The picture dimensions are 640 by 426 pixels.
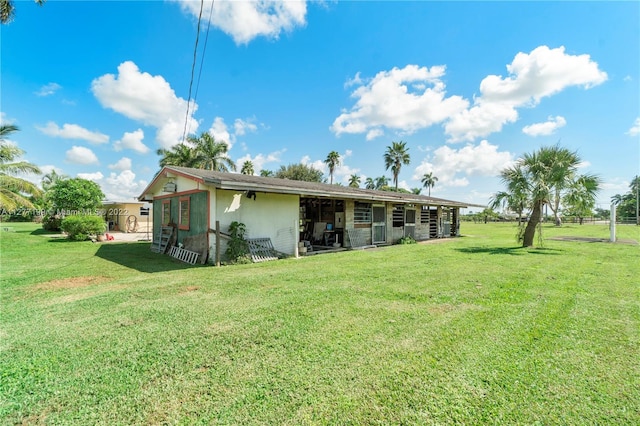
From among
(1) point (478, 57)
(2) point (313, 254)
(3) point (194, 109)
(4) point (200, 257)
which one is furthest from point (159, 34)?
(1) point (478, 57)

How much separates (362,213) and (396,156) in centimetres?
3072

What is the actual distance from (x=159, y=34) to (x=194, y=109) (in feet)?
9.29

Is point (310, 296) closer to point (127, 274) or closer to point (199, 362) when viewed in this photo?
point (199, 362)

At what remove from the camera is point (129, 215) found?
2417 cm

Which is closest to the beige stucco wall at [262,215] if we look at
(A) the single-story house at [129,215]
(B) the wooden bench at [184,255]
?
(B) the wooden bench at [184,255]

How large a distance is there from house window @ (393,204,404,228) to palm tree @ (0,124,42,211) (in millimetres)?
20958

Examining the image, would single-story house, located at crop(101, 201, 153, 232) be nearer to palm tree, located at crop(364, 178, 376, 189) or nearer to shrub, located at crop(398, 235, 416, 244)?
shrub, located at crop(398, 235, 416, 244)

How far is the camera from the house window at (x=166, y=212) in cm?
1180

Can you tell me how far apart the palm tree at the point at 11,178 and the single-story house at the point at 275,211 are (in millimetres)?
7428

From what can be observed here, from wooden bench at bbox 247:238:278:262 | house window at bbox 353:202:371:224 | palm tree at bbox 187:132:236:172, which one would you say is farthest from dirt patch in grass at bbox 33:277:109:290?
palm tree at bbox 187:132:236:172

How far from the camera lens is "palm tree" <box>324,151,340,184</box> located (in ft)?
142

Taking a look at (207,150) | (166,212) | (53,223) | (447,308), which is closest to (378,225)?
(447,308)

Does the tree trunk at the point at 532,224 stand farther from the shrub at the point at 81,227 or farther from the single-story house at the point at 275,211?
the shrub at the point at 81,227

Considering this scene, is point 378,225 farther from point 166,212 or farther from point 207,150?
point 207,150
